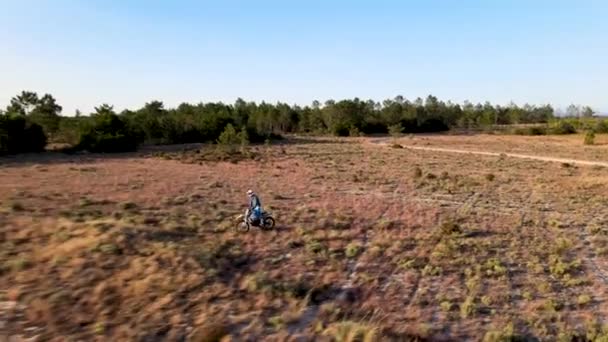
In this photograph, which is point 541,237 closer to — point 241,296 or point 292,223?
point 292,223

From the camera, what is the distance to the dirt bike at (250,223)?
1669cm

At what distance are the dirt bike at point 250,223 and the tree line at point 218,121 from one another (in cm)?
4166

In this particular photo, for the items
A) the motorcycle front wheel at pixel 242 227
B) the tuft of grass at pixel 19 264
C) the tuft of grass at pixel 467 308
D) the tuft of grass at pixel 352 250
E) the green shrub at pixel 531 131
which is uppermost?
the green shrub at pixel 531 131

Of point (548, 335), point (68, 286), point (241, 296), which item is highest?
point (68, 286)

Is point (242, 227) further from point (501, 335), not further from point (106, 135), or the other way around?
point (106, 135)

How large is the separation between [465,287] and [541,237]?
6735 mm

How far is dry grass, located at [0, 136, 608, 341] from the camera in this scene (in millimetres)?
8086

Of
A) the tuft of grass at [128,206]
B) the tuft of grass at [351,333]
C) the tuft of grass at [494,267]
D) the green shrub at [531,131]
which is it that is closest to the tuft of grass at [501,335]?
the tuft of grass at [351,333]

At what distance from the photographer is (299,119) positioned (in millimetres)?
104062

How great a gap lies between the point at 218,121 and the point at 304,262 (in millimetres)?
63816

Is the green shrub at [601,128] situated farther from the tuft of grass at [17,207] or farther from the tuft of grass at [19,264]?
the tuft of grass at [19,264]

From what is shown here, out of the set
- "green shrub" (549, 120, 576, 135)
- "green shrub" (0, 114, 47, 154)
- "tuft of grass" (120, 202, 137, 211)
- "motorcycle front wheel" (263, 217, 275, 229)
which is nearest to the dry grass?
"tuft of grass" (120, 202, 137, 211)

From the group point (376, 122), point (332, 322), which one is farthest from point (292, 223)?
point (376, 122)

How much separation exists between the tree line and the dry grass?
28.2m
